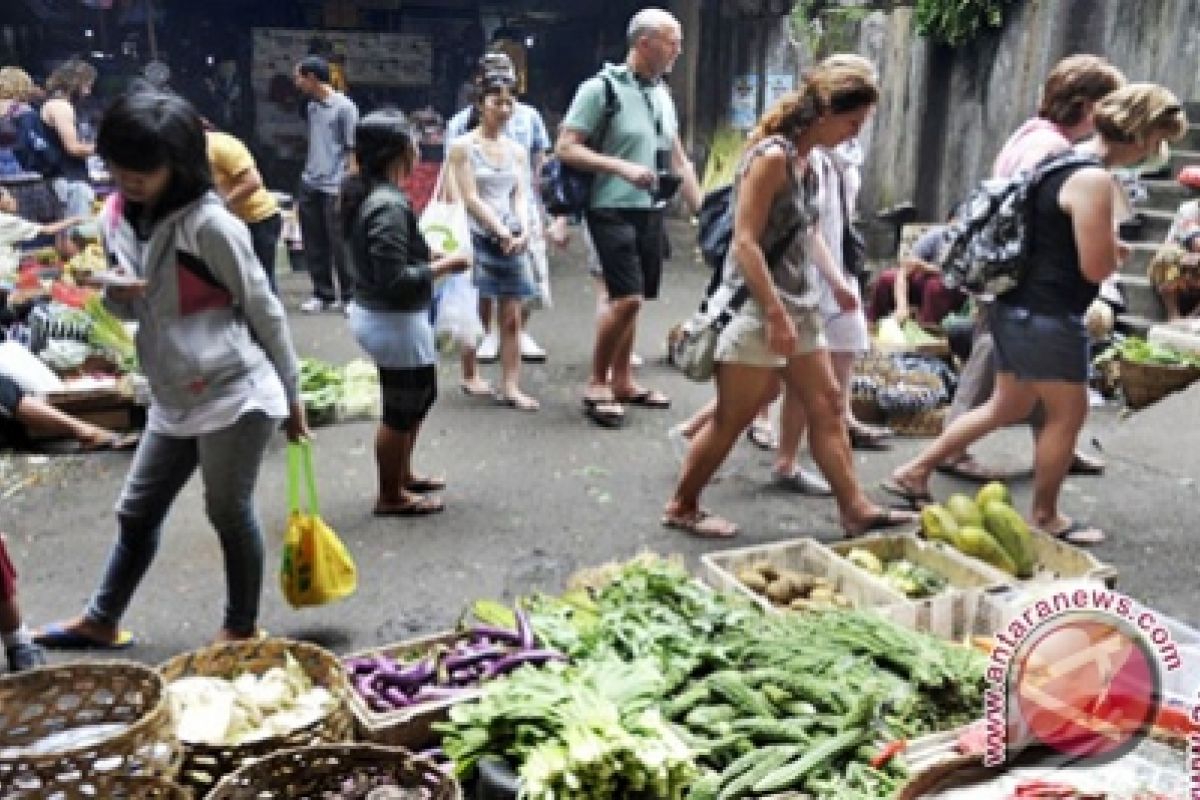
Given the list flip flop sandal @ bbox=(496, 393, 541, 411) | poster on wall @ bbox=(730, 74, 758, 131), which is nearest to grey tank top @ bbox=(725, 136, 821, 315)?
flip flop sandal @ bbox=(496, 393, 541, 411)

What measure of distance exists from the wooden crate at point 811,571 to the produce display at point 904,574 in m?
0.09

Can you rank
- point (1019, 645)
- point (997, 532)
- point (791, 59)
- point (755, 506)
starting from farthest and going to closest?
point (791, 59) → point (755, 506) → point (997, 532) → point (1019, 645)

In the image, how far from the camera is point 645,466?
612cm

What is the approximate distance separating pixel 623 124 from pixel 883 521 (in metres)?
2.78

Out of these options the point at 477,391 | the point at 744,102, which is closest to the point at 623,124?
the point at 477,391

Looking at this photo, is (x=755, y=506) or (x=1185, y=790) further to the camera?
(x=755, y=506)

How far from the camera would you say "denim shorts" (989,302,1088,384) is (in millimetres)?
4625

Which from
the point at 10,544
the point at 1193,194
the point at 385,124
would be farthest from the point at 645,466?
the point at 1193,194

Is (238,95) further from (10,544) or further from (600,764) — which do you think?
(600,764)

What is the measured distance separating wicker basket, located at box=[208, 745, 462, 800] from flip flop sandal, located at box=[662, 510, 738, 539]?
2536mm

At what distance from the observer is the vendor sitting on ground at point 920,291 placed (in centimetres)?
812

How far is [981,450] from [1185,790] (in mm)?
4635

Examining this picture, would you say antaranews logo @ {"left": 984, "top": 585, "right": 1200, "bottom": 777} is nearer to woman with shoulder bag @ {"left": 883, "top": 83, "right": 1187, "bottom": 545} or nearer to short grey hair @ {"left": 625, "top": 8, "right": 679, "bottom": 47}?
woman with shoulder bag @ {"left": 883, "top": 83, "right": 1187, "bottom": 545}

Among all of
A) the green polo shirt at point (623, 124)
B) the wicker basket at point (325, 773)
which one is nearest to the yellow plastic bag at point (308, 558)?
the wicker basket at point (325, 773)
